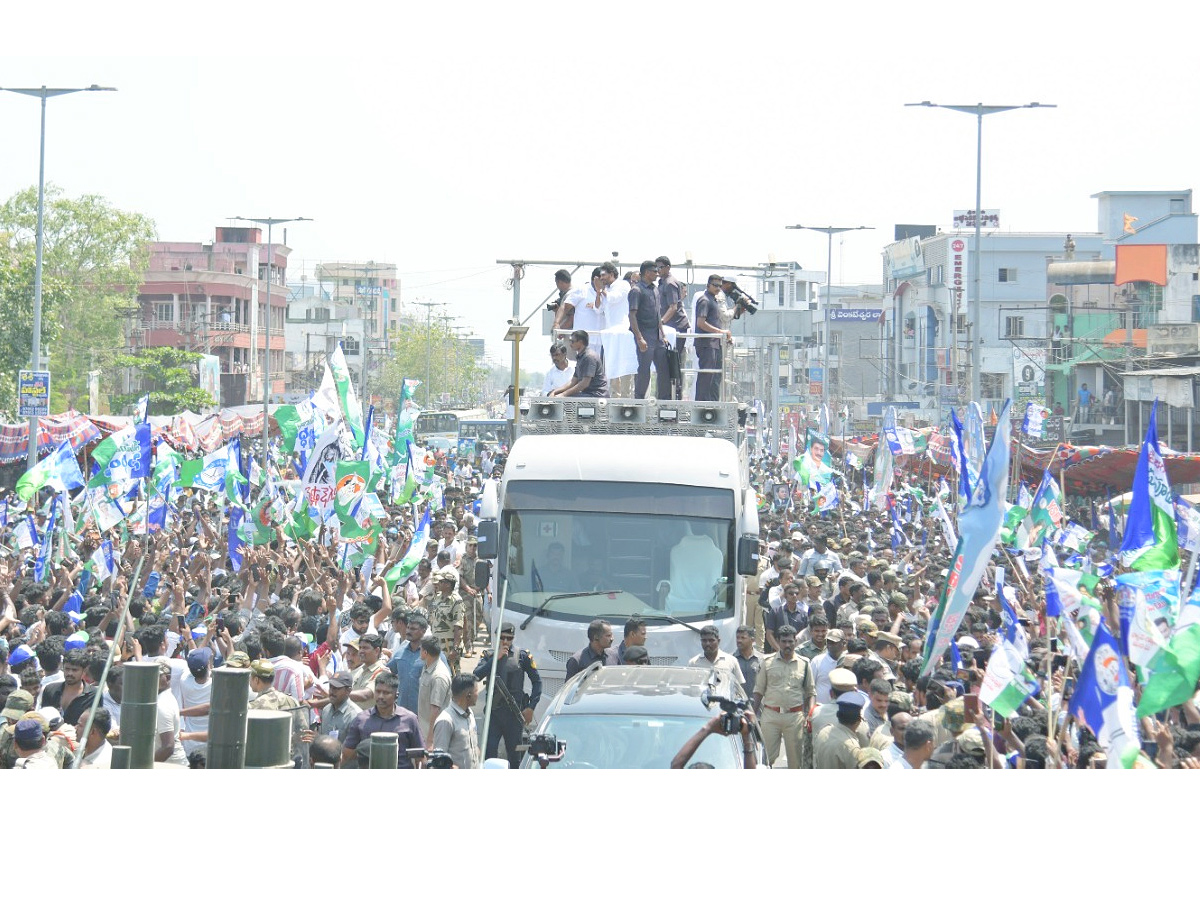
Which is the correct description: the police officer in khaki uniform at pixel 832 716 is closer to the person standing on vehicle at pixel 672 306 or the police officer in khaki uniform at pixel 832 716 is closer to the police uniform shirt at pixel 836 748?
the police uniform shirt at pixel 836 748

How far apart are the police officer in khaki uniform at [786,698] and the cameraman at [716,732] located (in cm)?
233

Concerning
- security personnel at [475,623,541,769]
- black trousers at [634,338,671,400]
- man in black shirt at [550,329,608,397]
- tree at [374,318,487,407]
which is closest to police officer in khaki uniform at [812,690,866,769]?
security personnel at [475,623,541,769]

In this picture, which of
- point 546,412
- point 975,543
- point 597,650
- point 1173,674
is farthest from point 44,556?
point 1173,674

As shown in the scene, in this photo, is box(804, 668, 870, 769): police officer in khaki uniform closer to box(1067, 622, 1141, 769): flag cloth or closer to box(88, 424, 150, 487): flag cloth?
box(1067, 622, 1141, 769): flag cloth

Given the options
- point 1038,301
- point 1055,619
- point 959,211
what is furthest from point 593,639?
point 959,211

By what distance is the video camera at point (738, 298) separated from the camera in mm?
15770

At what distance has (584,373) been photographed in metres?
14.7

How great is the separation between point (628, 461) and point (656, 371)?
3.78 metres

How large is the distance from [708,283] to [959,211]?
72002mm

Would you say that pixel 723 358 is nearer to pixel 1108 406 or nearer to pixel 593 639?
pixel 593 639

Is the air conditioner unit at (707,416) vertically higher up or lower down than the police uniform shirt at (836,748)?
higher up

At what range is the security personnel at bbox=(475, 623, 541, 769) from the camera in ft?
33.9

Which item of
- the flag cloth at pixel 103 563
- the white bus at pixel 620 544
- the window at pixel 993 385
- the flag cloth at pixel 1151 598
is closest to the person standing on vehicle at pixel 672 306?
the white bus at pixel 620 544

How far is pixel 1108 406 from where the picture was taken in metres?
46.4
